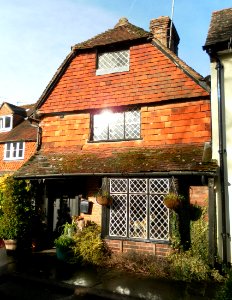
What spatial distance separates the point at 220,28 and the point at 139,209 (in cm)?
668

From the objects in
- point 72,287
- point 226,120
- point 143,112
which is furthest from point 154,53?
point 72,287

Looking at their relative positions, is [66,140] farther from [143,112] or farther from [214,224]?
[214,224]

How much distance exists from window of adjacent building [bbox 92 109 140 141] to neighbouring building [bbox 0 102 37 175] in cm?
1432

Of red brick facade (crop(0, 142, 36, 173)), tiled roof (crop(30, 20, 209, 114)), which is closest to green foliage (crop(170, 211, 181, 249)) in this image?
tiled roof (crop(30, 20, 209, 114))

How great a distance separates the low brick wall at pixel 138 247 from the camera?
8727 millimetres

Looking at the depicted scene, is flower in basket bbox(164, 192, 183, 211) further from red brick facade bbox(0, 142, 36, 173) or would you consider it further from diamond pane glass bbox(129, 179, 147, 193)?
red brick facade bbox(0, 142, 36, 173)

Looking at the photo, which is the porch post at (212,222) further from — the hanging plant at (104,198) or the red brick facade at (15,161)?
the red brick facade at (15,161)

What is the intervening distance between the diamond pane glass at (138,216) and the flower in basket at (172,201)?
1.15m

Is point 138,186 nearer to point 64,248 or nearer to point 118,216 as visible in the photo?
point 118,216

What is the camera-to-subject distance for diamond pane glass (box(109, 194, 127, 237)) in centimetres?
951

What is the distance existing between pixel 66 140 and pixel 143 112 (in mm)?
3360

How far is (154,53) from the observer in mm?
10875

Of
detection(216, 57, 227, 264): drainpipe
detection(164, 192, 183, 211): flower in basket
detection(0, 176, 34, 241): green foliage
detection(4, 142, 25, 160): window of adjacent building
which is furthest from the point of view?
detection(4, 142, 25, 160): window of adjacent building

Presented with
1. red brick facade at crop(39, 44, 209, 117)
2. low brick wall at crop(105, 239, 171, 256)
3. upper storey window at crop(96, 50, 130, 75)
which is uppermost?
upper storey window at crop(96, 50, 130, 75)
